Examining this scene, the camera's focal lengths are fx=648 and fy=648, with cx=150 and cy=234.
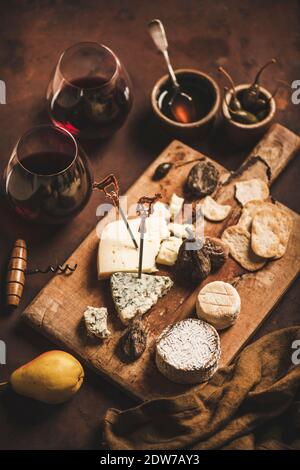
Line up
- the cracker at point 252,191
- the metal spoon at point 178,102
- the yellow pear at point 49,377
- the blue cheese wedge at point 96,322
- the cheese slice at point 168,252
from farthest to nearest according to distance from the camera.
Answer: the metal spoon at point 178,102 < the cracker at point 252,191 < the cheese slice at point 168,252 < the blue cheese wedge at point 96,322 < the yellow pear at point 49,377

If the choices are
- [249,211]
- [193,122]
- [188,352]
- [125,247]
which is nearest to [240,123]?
[193,122]

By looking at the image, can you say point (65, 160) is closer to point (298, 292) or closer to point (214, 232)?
point (214, 232)

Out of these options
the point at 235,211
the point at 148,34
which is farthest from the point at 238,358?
the point at 148,34

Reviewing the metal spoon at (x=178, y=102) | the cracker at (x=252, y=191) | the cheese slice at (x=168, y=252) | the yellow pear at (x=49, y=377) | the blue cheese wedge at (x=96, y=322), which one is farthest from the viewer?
the metal spoon at (x=178, y=102)

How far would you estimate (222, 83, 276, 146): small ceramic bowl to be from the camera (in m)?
2.09

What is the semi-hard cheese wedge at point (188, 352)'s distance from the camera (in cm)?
173

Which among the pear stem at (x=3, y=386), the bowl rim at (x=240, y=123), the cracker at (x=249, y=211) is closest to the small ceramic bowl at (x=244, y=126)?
the bowl rim at (x=240, y=123)

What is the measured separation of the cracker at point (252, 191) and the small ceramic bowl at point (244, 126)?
17 centimetres

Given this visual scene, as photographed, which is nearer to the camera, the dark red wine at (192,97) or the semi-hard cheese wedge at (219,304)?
the semi-hard cheese wedge at (219,304)

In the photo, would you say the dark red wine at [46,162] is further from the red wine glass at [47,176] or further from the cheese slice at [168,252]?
the cheese slice at [168,252]

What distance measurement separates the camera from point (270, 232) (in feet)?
6.44

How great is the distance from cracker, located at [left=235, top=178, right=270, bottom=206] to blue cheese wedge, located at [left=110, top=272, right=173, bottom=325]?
37cm

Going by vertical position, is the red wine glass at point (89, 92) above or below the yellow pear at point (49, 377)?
above

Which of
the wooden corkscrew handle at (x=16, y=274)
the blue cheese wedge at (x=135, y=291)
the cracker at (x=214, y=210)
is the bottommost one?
the wooden corkscrew handle at (x=16, y=274)
